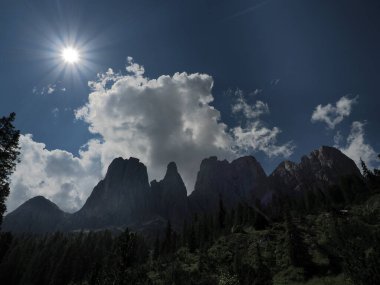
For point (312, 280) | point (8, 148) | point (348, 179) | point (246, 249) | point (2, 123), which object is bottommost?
point (312, 280)

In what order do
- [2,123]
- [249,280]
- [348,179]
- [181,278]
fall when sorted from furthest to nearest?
[348,179]
[181,278]
[249,280]
[2,123]

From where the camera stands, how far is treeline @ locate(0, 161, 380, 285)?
24.5 metres

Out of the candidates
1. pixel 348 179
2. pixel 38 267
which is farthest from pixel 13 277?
pixel 348 179

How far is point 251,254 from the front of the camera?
6644 cm

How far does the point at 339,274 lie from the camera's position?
145ft

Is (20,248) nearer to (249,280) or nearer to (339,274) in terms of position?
(249,280)

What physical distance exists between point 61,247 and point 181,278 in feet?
290

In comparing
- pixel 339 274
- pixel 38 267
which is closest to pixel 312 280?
pixel 339 274

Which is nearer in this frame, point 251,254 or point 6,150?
point 6,150

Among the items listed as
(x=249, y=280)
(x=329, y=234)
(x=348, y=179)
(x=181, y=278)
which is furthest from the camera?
(x=348, y=179)

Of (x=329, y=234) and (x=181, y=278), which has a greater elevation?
(x=329, y=234)

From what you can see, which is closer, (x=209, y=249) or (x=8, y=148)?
(x=8, y=148)

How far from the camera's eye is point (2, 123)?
30141 millimetres

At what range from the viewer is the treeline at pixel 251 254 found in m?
24.5
